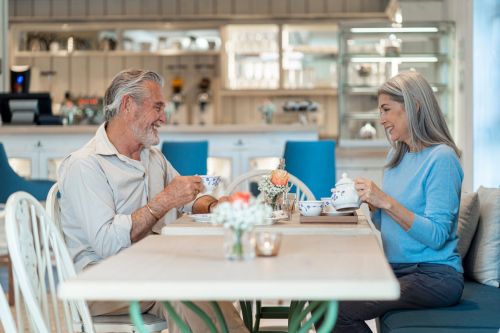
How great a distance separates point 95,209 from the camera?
2.68m

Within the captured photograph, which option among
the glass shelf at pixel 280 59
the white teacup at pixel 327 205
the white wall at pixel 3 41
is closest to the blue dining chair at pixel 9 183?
the white wall at pixel 3 41

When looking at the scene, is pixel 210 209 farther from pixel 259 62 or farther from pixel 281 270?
pixel 259 62

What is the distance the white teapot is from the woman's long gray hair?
0.30m

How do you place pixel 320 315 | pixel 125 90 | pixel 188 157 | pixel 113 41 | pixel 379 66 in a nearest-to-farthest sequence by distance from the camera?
pixel 320 315 < pixel 125 90 < pixel 188 157 < pixel 379 66 < pixel 113 41

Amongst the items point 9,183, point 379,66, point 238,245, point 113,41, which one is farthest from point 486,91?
point 238,245

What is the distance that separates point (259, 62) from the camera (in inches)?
388

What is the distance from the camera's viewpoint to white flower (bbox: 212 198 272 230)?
186 centimetres

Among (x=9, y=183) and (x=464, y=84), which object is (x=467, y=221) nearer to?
(x=9, y=183)

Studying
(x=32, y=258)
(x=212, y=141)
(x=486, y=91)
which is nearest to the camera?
(x=32, y=258)

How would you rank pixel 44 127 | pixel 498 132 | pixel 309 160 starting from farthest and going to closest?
pixel 44 127
pixel 498 132
pixel 309 160

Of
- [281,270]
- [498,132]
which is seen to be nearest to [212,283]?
[281,270]

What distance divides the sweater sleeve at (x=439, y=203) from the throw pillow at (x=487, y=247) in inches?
18.5

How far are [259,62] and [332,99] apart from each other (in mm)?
941

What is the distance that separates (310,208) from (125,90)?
2.55 feet
